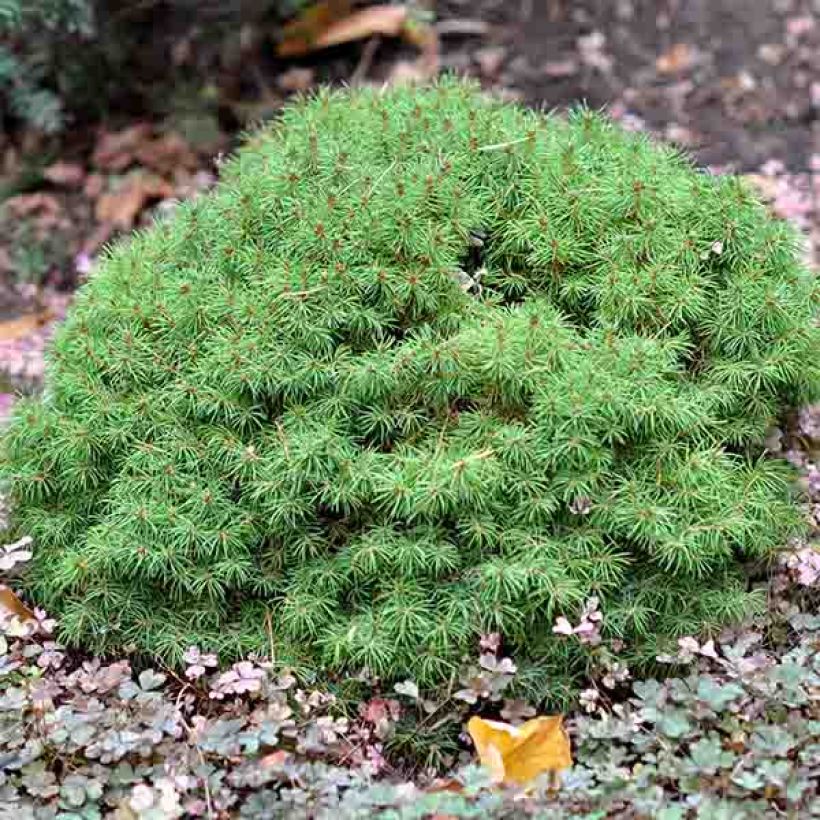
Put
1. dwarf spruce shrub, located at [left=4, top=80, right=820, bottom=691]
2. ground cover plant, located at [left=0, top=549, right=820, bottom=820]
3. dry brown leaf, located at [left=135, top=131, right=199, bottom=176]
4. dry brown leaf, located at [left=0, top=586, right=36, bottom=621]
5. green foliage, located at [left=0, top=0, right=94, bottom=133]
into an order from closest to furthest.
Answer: ground cover plant, located at [left=0, top=549, right=820, bottom=820] < dwarf spruce shrub, located at [left=4, top=80, right=820, bottom=691] < dry brown leaf, located at [left=0, top=586, right=36, bottom=621] < green foliage, located at [left=0, top=0, right=94, bottom=133] < dry brown leaf, located at [left=135, top=131, right=199, bottom=176]

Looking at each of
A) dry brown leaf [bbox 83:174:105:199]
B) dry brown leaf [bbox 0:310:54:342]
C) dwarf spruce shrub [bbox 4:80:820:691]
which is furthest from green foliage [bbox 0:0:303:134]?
dwarf spruce shrub [bbox 4:80:820:691]

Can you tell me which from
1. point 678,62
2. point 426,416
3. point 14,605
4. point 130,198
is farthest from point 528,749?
point 678,62

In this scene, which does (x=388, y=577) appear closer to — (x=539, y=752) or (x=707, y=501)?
(x=539, y=752)

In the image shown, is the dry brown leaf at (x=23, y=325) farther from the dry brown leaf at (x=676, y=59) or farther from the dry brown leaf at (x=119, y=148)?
the dry brown leaf at (x=676, y=59)

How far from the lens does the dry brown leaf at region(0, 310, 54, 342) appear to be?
13.7 feet

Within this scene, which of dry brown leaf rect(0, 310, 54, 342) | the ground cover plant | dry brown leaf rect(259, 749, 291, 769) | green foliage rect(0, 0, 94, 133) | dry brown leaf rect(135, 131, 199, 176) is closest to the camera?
the ground cover plant

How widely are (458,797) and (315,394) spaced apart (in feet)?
3.00

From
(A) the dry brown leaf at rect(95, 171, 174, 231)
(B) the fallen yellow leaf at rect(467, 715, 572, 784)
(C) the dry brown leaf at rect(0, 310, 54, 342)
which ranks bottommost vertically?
(B) the fallen yellow leaf at rect(467, 715, 572, 784)

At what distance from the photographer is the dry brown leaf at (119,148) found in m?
5.06

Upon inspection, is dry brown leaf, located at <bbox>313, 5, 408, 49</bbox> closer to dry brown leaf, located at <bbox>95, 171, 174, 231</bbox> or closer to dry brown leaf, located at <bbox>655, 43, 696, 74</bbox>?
dry brown leaf, located at <bbox>95, 171, 174, 231</bbox>

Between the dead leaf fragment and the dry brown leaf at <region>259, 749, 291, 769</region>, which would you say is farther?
the dead leaf fragment

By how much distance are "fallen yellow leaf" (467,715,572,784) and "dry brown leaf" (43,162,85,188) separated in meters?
3.49

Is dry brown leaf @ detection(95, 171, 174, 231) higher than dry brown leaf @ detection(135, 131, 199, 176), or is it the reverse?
dry brown leaf @ detection(135, 131, 199, 176)

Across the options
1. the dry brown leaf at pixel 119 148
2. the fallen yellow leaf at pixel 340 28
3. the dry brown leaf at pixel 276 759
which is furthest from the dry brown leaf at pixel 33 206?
the dry brown leaf at pixel 276 759
